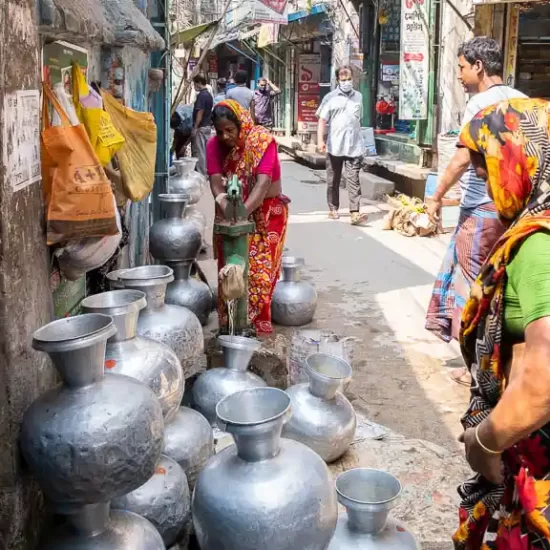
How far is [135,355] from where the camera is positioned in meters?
2.43

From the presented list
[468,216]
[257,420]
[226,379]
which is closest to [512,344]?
[257,420]

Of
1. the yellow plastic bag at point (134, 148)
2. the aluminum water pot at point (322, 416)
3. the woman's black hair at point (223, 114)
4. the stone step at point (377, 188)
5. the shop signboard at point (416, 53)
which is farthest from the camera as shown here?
the stone step at point (377, 188)

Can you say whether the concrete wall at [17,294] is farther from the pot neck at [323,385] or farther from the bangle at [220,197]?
the bangle at [220,197]

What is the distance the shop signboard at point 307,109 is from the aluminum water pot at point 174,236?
15.5 meters

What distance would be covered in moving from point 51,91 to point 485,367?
65.9 inches

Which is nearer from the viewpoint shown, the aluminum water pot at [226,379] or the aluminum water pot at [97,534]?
the aluminum water pot at [97,534]

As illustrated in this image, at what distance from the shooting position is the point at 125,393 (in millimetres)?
1919

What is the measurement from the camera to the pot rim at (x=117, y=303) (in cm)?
240

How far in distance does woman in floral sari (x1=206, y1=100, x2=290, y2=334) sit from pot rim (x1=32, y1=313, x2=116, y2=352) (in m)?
2.48

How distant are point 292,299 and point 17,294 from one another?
3.41 meters

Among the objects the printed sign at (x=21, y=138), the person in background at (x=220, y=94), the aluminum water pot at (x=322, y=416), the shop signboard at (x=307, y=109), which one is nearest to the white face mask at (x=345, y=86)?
the person in background at (x=220, y=94)

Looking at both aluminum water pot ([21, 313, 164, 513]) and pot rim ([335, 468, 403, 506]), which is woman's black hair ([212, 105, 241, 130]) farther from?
aluminum water pot ([21, 313, 164, 513])

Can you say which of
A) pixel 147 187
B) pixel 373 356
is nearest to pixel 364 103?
pixel 373 356

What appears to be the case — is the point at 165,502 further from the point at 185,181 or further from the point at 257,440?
the point at 185,181
